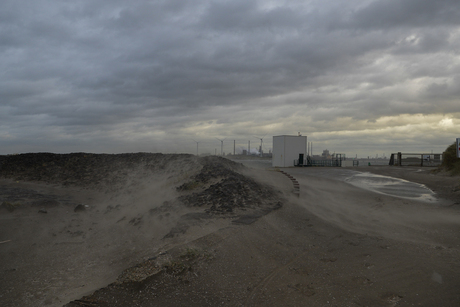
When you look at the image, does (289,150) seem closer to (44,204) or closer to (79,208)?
(79,208)

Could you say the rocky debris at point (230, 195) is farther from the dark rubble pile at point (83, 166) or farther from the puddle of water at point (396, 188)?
the puddle of water at point (396, 188)

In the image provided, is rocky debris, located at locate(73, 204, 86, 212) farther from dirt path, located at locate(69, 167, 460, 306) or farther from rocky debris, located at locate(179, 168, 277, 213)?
dirt path, located at locate(69, 167, 460, 306)

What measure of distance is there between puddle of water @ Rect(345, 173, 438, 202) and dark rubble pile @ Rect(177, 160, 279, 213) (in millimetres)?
7170

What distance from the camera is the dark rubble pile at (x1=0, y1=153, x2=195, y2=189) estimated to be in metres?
17.7

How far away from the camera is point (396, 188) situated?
1645cm

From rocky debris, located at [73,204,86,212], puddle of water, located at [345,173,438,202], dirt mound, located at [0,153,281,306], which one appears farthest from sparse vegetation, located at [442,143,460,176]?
rocky debris, located at [73,204,86,212]

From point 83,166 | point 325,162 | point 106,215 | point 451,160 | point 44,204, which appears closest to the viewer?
point 106,215

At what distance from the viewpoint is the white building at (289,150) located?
3509 cm

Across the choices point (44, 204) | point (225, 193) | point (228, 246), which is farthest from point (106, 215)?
point (228, 246)

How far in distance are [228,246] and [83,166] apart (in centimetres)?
1684

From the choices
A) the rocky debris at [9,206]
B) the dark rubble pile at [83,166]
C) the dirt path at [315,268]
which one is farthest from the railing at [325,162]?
the rocky debris at [9,206]

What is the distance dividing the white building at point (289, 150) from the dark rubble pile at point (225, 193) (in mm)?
22694

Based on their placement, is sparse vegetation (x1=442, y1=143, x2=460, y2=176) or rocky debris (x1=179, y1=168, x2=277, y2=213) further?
sparse vegetation (x1=442, y1=143, x2=460, y2=176)

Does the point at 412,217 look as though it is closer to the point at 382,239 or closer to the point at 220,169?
the point at 382,239
